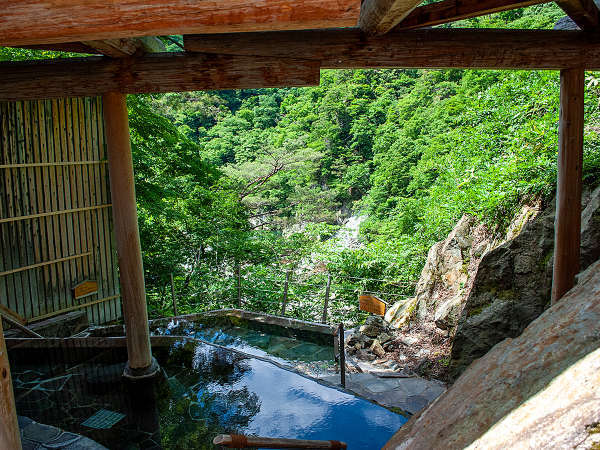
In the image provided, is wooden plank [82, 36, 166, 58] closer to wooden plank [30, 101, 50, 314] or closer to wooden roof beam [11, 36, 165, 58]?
wooden roof beam [11, 36, 165, 58]

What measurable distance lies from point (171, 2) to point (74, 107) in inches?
256

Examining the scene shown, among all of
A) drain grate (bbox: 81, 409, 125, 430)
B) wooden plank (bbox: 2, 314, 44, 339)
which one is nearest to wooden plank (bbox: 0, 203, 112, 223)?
wooden plank (bbox: 2, 314, 44, 339)

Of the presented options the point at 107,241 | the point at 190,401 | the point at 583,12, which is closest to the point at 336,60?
the point at 583,12

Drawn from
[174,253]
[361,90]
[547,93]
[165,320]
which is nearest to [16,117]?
[165,320]

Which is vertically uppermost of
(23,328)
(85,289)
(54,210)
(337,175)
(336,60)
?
(336,60)

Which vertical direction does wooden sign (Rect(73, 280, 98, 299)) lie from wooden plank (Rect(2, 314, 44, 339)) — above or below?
above

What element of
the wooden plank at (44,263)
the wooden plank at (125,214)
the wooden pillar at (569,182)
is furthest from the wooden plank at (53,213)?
the wooden pillar at (569,182)

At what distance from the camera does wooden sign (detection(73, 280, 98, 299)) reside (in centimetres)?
680

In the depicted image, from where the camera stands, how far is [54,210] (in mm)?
6535

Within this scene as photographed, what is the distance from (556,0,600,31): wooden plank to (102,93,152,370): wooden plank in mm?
3770

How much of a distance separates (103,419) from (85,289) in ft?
11.3

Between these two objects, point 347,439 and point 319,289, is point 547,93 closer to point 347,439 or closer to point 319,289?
point 319,289

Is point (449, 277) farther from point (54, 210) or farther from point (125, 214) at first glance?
point (54, 210)

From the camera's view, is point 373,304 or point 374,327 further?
point 373,304
